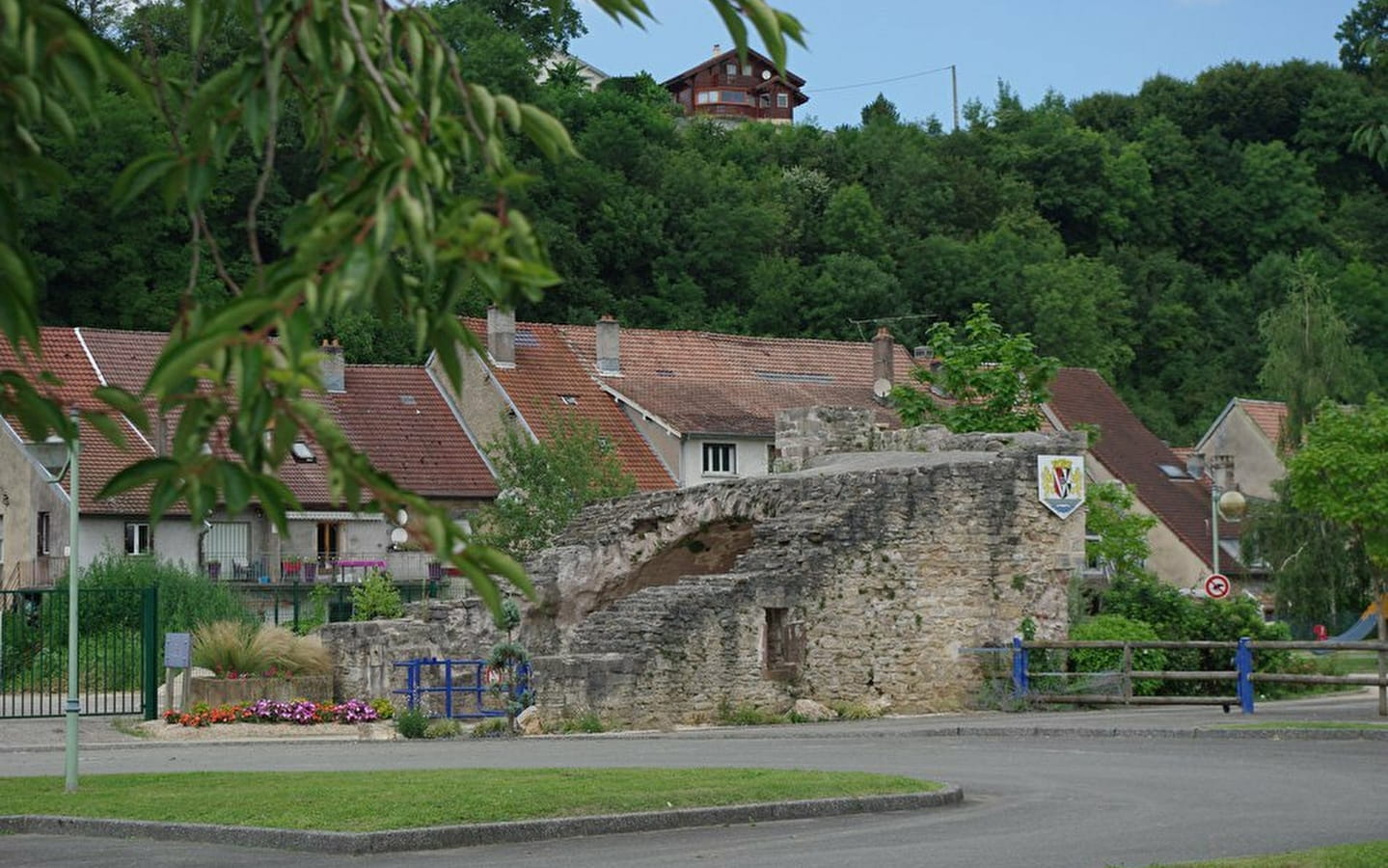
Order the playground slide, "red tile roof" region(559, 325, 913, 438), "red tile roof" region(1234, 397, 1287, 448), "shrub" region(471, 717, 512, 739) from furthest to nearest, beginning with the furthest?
"red tile roof" region(1234, 397, 1287, 448)
"red tile roof" region(559, 325, 913, 438)
the playground slide
"shrub" region(471, 717, 512, 739)

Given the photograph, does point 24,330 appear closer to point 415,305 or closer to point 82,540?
point 415,305

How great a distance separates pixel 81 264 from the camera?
60.0 m

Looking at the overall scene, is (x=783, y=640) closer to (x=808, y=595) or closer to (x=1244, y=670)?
(x=808, y=595)

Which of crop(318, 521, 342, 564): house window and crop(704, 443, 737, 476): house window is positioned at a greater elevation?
crop(704, 443, 737, 476): house window

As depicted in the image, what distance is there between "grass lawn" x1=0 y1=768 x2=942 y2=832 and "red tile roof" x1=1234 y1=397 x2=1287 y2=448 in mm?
56558

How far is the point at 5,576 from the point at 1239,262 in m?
61.1

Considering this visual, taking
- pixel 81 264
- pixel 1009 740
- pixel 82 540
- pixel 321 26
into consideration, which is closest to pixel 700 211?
pixel 81 264

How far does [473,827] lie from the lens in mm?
13648

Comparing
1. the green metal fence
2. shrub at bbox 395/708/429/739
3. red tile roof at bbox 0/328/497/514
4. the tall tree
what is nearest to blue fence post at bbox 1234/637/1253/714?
shrub at bbox 395/708/429/739

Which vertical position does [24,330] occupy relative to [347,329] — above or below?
below

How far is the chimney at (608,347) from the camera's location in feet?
201

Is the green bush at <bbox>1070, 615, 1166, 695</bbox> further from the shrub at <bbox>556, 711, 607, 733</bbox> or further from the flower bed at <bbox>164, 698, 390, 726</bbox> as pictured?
the flower bed at <bbox>164, 698, 390, 726</bbox>

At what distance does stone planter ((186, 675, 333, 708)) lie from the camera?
29312mm

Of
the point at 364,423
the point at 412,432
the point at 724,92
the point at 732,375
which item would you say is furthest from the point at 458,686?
the point at 724,92
